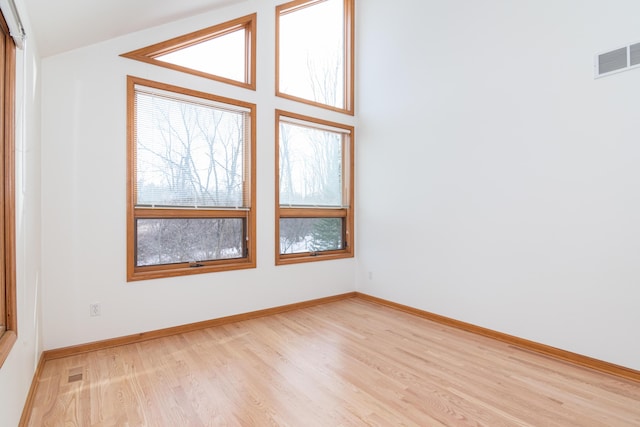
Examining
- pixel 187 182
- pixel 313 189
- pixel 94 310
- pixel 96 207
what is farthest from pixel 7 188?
pixel 313 189

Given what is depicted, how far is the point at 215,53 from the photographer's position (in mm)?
3467

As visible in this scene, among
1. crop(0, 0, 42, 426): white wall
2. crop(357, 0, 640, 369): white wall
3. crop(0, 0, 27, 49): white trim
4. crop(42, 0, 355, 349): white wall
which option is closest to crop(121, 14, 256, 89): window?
crop(42, 0, 355, 349): white wall

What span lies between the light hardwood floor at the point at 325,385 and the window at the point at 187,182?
780 mm

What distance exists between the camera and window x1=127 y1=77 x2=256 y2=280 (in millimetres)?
3010

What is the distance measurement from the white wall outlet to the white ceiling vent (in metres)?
4.36

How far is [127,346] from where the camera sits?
9.25 ft

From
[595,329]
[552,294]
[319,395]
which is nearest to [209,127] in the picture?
[319,395]

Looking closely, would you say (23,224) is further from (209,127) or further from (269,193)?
(269,193)

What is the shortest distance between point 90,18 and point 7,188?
1.21 meters

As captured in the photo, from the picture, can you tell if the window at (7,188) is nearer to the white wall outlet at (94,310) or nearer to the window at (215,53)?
the white wall outlet at (94,310)

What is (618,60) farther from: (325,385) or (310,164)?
(325,385)

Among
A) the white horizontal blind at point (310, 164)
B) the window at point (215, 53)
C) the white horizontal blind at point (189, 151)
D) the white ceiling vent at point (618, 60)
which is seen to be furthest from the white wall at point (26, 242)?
the white ceiling vent at point (618, 60)

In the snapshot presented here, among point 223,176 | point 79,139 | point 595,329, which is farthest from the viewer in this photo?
point 223,176

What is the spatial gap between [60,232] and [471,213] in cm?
362
